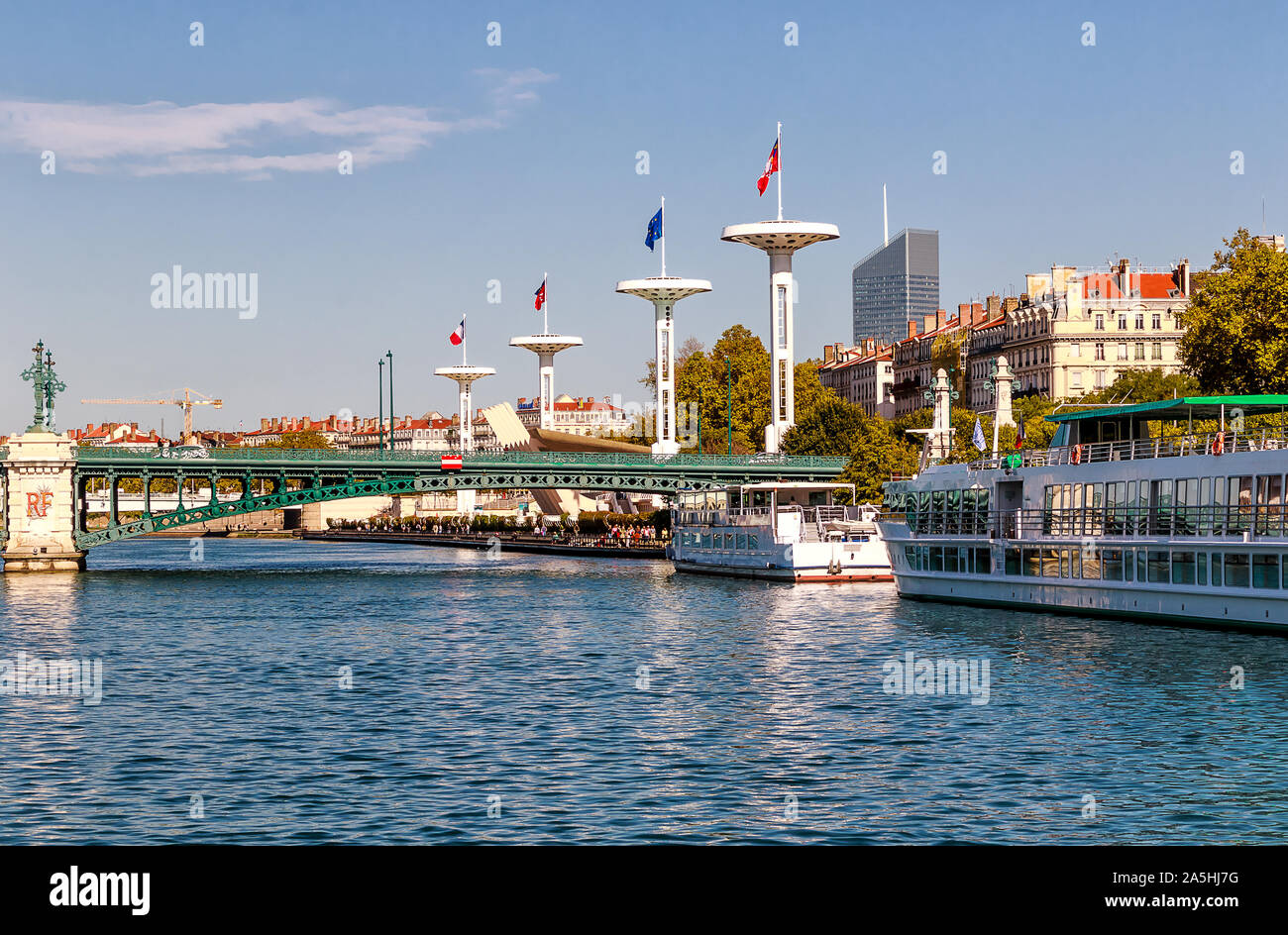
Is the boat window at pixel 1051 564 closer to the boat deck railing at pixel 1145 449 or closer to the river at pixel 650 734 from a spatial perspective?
the river at pixel 650 734

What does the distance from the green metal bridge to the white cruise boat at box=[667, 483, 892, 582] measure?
10.7 m

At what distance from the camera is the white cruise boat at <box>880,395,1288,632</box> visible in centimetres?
4538

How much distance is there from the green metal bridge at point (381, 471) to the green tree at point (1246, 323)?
3752 cm

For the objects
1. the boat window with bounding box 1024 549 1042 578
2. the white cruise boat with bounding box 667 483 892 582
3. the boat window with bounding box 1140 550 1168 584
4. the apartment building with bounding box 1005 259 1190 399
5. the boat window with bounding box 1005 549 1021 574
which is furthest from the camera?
the apartment building with bounding box 1005 259 1190 399

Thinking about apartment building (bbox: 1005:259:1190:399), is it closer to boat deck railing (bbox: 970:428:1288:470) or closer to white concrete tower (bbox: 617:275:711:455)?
white concrete tower (bbox: 617:275:711:455)

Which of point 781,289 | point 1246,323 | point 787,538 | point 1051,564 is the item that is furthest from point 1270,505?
point 781,289

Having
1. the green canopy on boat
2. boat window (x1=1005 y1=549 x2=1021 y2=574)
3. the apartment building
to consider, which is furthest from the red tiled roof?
boat window (x1=1005 y1=549 x2=1021 y2=574)

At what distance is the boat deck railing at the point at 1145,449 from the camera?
47.6 m

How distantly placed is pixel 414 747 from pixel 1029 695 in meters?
14.0

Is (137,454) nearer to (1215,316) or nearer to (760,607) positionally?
(760,607)

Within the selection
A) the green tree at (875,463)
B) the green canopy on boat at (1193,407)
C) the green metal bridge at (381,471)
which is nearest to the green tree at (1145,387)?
the green tree at (875,463)
